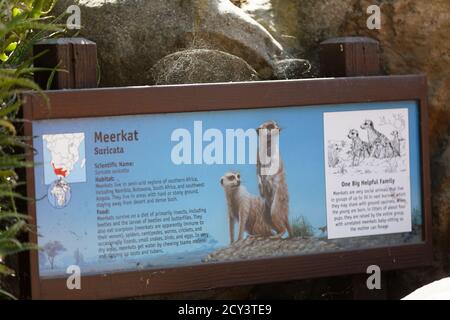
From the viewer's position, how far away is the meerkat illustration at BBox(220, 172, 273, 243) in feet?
15.1

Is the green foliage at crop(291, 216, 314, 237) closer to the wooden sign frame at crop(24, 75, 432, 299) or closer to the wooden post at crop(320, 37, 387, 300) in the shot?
the wooden sign frame at crop(24, 75, 432, 299)

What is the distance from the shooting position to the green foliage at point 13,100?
3.85 metres

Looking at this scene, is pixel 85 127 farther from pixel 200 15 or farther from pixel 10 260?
pixel 200 15

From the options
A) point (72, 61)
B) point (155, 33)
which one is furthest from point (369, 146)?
point (72, 61)

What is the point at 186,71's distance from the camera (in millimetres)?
4992

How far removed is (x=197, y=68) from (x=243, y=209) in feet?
2.83

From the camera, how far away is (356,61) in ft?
16.4

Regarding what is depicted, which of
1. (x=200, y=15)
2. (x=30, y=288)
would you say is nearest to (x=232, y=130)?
(x=200, y=15)

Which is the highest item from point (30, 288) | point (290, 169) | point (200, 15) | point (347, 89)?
point (200, 15)

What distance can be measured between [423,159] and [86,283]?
6.21ft

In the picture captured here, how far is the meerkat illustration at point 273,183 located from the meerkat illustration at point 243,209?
40 millimetres

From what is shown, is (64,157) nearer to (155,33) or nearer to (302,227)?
(155,33)

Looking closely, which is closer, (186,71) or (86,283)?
(86,283)

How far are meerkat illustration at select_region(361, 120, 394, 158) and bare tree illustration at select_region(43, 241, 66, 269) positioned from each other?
1.66m
